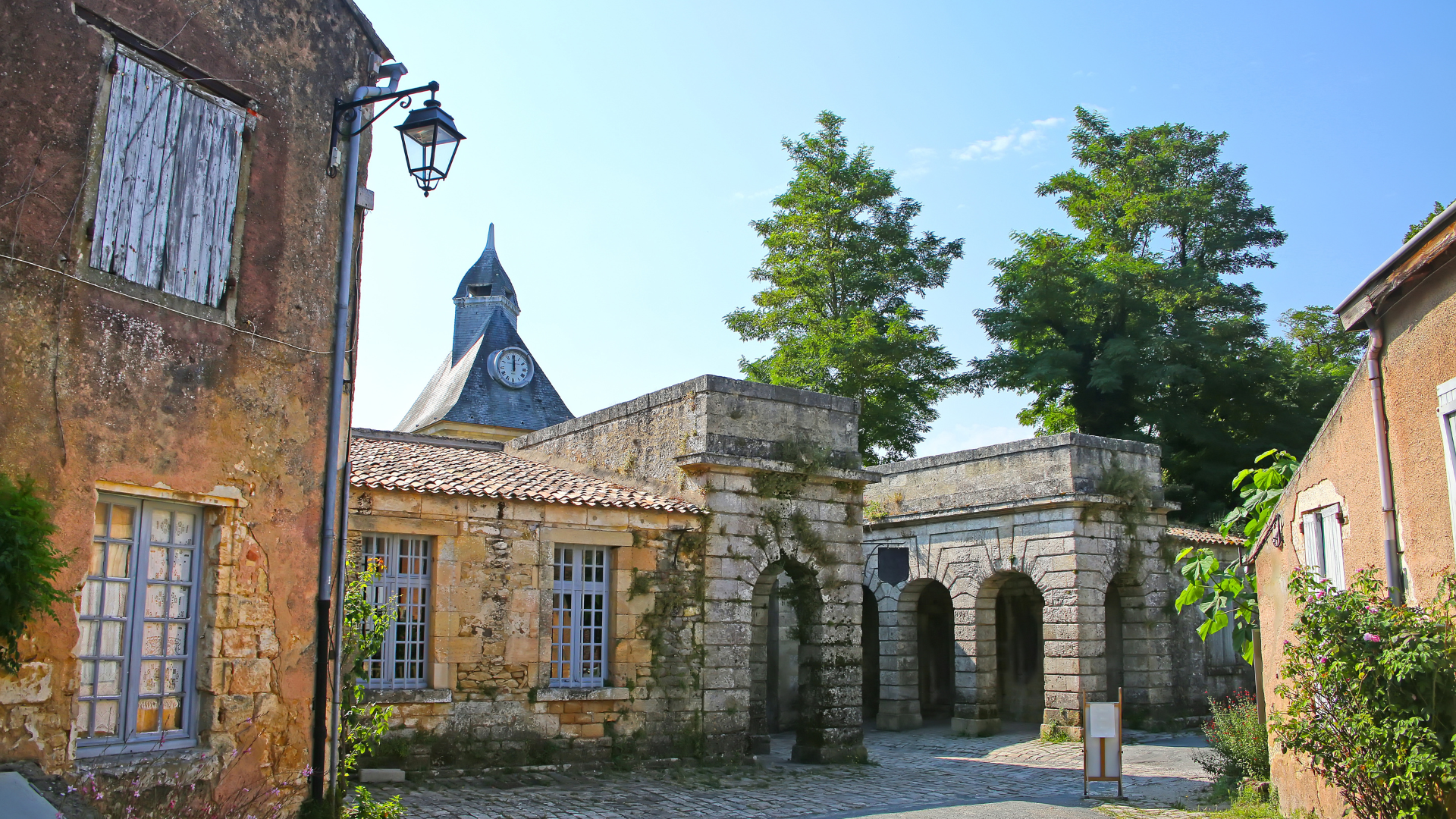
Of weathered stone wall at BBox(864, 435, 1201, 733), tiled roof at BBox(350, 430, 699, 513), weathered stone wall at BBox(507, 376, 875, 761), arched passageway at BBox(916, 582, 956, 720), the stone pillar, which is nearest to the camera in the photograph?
tiled roof at BBox(350, 430, 699, 513)

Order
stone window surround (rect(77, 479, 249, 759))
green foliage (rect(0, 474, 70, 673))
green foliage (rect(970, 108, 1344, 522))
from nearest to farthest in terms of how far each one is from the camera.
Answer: green foliage (rect(0, 474, 70, 673)) < stone window surround (rect(77, 479, 249, 759)) < green foliage (rect(970, 108, 1344, 522))

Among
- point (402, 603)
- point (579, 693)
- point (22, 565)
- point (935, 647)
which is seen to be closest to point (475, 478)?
point (402, 603)

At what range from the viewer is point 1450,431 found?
667 centimetres

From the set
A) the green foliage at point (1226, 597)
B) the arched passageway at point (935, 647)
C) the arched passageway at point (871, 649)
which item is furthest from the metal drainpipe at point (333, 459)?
the arched passageway at point (935, 647)

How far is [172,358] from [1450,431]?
7442mm

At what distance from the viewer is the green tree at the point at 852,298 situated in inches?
950

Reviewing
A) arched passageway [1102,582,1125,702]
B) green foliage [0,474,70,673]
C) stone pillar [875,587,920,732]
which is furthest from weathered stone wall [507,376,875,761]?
green foliage [0,474,70,673]

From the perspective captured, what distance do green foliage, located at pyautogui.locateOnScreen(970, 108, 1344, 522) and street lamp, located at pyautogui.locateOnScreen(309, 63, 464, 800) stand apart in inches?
756

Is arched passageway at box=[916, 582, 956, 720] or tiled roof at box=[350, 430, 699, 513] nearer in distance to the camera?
tiled roof at box=[350, 430, 699, 513]

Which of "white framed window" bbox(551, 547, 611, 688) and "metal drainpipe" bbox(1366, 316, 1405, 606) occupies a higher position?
"metal drainpipe" bbox(1366, 316, 1405, 606)

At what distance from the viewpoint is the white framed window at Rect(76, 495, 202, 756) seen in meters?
6.20

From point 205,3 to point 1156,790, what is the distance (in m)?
11.1

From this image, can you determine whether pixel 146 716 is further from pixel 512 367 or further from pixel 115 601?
pixel 512 367

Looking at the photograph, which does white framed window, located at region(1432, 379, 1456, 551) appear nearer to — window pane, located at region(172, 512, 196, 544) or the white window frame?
the white window frame
